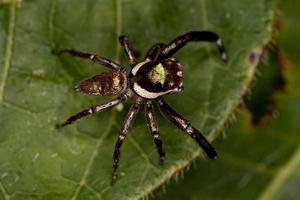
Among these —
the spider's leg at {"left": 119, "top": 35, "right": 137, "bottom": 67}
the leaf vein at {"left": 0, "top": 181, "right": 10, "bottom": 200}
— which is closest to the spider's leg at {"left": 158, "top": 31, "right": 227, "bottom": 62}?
the spider's leg at {"left": 119, "top": 35, "right": 137, "bottom": 67}

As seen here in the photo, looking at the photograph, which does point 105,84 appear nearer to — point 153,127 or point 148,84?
point 148,84

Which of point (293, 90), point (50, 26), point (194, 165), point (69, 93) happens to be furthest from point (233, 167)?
point (50, 26)

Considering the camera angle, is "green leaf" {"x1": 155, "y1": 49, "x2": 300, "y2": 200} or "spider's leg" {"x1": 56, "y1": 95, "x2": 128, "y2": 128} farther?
"green leaf" {"x1": 155, "y1": 49, "x2": 300, "y2": 200}

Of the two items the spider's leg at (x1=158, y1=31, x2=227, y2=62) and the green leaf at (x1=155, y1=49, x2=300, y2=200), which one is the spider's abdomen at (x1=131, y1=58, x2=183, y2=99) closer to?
the spider's leg at (x1=158, y1=31, x2=227, y2=62)

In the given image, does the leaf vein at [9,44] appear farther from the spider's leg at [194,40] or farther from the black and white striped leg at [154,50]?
the spider's leg at [194,40]

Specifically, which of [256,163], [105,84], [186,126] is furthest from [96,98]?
[256,163]
